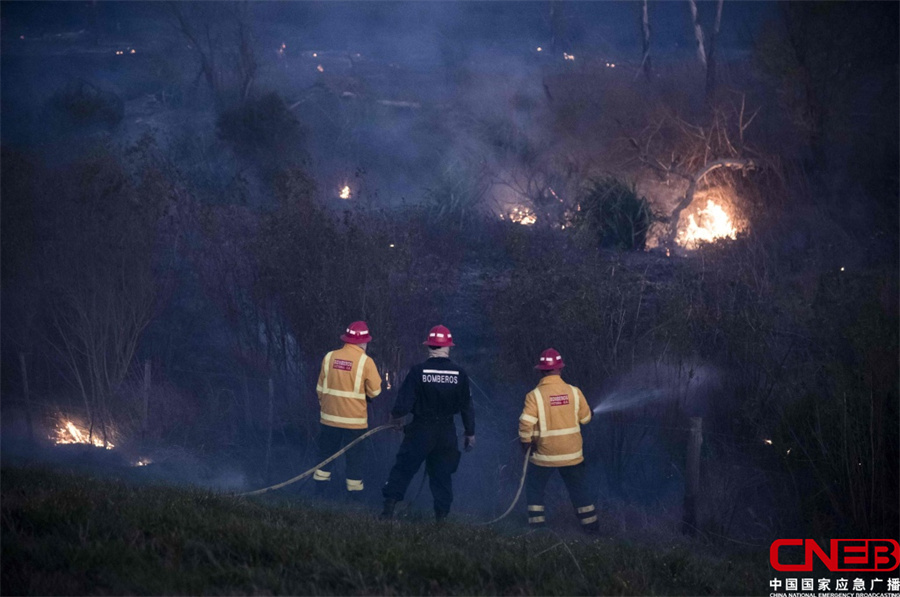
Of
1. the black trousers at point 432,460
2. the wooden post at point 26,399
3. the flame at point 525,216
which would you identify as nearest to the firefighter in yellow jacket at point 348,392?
the black trousers at point 432,460

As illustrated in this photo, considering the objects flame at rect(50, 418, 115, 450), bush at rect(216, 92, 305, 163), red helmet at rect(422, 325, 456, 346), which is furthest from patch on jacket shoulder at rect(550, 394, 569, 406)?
bush at rect(216, 92, 305, 163)

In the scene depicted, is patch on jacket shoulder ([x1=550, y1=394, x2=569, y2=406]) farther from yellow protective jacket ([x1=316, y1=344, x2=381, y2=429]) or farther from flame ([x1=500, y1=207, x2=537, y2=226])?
flame ([x1=500, y1=207, x2=537, y2=226])

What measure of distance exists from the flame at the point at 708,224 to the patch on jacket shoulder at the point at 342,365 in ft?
49.4

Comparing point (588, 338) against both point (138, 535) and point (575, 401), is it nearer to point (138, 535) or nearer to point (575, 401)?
point (575, 401)

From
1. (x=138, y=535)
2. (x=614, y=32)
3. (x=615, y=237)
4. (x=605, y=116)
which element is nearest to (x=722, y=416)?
(x=138, y=535)

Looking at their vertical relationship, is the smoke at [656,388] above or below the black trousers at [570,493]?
above

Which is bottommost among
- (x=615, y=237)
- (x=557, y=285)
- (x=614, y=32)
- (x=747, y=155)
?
(x=557, y=285)

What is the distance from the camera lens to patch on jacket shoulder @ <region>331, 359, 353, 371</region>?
7.73m

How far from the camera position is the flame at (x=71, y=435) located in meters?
10.9

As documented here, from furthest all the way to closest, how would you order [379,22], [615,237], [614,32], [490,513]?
[379,22] < [614,32] < [615,237] < [490,513]

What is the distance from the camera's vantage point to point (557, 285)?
10125 mm

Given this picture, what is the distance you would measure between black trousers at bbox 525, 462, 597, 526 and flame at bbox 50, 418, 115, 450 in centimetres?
651

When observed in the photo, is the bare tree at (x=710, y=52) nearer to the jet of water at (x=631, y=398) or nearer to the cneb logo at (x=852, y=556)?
the jet of water at (x=631, y=398)

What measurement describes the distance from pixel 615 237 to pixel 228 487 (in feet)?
38.3
